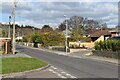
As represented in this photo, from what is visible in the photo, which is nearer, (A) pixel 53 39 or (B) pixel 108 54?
(B) pixel 108 54

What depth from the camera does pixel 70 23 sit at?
431 feet

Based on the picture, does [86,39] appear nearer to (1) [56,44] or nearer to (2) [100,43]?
(1) [56,44]

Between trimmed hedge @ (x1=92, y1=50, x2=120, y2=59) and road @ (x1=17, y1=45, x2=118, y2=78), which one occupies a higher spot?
trimmed hedge @ (x1=92, y1=50, x2=120, y2=59)

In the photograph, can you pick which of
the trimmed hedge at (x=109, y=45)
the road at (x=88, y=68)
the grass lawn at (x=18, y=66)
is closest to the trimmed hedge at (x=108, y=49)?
the trimmed hedge at (x=109, y=45)

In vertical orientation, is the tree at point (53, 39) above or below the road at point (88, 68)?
above

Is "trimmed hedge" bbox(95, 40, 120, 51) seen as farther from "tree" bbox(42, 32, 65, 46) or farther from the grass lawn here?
"tree" bbox(42, 32, 65, 46)

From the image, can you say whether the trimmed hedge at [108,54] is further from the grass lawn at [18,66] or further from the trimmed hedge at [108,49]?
the grass lawn at [18,66]

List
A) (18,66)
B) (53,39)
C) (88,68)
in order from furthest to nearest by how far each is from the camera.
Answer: (53,39), (88,68), (18,66)

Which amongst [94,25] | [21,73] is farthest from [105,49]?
[94,25]

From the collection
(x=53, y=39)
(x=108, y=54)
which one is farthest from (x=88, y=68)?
(x=53, y=39)

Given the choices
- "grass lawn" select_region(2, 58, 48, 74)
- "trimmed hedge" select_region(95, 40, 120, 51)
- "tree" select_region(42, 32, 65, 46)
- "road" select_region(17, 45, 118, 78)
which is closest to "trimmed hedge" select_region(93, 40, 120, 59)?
"trimmed hedge" select_region(95, 40, 120, 51)

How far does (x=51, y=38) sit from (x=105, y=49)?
41.8m

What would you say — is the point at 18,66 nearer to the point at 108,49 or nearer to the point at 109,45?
the point at 108,49

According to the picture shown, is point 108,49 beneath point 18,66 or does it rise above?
above
